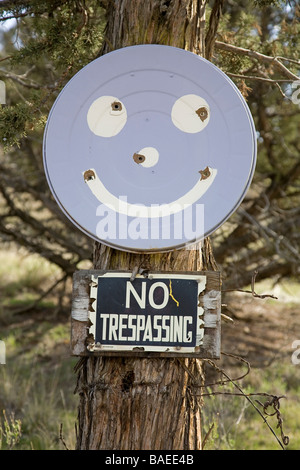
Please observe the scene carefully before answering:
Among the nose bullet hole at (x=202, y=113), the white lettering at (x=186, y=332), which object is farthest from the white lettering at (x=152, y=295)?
the nose bullet hole at (x=202, y=113)

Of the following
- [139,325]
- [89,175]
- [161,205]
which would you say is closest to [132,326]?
[139,325]

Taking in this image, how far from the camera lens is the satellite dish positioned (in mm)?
2236

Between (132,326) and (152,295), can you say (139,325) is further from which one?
(152,295)

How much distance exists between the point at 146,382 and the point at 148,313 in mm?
298

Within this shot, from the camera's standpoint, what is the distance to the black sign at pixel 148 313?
2217 mm

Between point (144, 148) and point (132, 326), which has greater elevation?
point (144, 148)

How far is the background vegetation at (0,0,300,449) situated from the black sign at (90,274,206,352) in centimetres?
110

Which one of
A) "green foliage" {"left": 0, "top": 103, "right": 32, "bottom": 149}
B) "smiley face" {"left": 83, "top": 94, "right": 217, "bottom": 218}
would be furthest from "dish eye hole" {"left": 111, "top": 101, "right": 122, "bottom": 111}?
"green foliage" {"left": 0, "top": 103, "right": 32, "bottom": 149}

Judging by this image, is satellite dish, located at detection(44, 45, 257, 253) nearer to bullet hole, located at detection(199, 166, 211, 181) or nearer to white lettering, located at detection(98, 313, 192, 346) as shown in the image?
bullet hole, located at detection(199, 166, 211, 181)

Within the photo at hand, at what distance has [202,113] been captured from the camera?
7.48 feet

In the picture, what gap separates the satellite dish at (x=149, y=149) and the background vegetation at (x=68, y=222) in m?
0.64

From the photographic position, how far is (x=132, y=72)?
7.60ft
